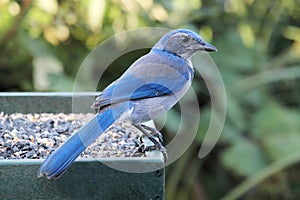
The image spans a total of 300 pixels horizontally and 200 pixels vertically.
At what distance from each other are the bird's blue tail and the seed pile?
163 millimetres

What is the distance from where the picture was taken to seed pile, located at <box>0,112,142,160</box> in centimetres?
253

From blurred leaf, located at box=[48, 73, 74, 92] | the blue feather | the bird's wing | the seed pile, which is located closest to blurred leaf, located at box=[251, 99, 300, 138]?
blurred leaf, located at box=[48, 73, 74, 92]

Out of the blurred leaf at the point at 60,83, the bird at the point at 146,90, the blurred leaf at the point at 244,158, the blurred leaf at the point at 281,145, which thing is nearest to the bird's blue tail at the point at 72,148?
the bird at the point at 146,90

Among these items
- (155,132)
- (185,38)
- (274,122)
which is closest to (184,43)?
(185,38)

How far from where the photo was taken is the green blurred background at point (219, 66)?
454 centimetres

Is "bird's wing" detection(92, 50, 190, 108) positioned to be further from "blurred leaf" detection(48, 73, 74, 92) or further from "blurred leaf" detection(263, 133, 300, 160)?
"blurred leaf" detection(263, 133, 300, 160)

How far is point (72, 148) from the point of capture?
2154 mm

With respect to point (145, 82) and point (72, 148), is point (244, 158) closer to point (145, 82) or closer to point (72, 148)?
point (145, 82)

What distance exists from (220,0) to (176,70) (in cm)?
251

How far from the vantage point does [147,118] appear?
2643 millimetres

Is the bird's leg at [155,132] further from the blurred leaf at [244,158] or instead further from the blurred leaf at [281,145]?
the blurred leaf at [281,145]

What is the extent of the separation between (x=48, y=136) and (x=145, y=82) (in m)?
0.46

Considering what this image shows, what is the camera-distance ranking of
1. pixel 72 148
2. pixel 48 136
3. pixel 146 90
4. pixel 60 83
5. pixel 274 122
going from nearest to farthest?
pixel 72 148
pixel 146 90
pixel 48 136
pixel 60 83
pixel 274 122

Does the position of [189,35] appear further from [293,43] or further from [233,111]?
[293,43]
